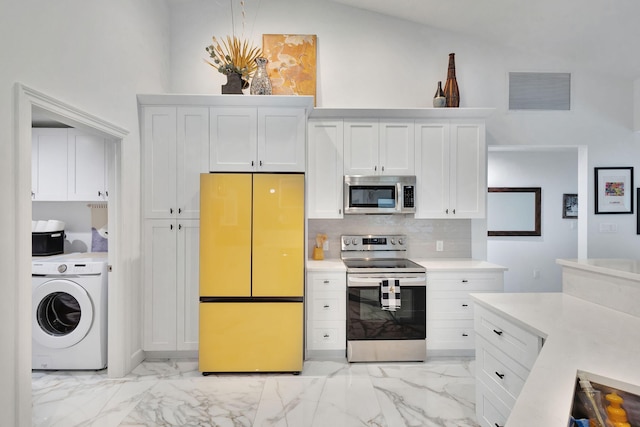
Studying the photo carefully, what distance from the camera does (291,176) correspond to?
291 centimetres

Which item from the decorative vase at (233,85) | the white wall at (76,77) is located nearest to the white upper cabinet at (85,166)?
the white wall at (76,77)

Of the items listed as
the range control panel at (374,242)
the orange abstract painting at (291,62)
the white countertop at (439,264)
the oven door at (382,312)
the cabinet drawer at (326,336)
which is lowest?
the cabinet drawer at (326,336)

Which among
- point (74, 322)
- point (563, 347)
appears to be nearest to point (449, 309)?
point (563, 347)

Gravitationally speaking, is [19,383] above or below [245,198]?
below

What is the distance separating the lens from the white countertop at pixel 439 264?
3.17 metres

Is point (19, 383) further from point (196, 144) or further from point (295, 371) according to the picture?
point (196, 144)

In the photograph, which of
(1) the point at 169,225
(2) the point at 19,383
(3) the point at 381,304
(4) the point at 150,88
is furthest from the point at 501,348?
(4) the point at 150,88

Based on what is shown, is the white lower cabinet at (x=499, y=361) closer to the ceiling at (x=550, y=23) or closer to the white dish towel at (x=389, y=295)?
the white dish towel at (x=389, y=295)

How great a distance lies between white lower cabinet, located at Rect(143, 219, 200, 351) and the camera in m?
3.12

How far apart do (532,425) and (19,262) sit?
2304 mm

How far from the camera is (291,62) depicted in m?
3.63

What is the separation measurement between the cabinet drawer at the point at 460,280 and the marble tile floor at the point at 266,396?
67cm

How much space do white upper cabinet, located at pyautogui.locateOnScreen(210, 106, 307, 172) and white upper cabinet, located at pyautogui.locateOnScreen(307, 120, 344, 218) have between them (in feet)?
1.03

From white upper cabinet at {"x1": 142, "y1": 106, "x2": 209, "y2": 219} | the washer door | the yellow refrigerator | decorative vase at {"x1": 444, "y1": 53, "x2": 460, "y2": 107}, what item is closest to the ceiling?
decorative vase at {"x1": 444, "y1": 53, "x2": 460, "y2": 107}
